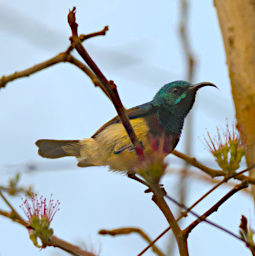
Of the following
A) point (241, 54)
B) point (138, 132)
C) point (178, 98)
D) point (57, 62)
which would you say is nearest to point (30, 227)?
point (57, 62)

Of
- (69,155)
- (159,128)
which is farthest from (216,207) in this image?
(69,155)

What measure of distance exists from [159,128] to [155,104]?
1.46 ft

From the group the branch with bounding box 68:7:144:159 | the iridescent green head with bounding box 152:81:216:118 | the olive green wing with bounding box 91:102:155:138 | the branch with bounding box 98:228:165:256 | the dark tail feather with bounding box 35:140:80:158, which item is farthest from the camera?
the dark tail feather with bounding box 35:140:80:158

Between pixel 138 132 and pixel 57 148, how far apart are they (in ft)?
3.40

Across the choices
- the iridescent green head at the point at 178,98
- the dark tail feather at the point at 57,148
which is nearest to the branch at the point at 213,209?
the iridescent green head at the point at 178,98

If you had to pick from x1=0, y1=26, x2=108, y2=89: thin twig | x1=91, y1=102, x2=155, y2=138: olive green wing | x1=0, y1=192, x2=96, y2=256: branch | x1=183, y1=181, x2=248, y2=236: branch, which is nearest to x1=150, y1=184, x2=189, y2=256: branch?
x1=183, y1=181, x2=248, y2=236: branch

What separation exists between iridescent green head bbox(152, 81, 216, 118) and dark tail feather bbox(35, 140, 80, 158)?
2.95 ft

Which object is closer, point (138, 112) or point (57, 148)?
point (138, 112)

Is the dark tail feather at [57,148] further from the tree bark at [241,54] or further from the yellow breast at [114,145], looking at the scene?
the tree bark at [241,54]

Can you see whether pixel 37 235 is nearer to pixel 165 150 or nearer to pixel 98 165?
pixel 165 150

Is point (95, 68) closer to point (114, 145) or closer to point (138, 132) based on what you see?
point (138, 132)

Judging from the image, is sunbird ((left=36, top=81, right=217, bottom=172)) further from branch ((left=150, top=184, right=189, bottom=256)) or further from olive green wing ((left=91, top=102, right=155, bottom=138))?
branch ((left=150, top=184, right=189, bottom=256))

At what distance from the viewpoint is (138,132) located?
3.84 metres

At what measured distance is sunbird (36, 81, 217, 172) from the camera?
390 centimetres
